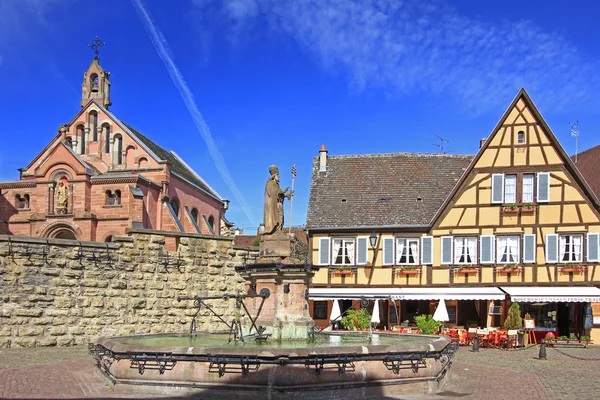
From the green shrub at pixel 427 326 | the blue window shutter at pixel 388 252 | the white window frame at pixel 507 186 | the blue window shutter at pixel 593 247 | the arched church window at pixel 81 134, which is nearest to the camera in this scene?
the green shrub at pixel 427 326

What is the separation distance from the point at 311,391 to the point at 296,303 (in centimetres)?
348

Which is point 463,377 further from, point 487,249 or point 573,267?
point 573,267

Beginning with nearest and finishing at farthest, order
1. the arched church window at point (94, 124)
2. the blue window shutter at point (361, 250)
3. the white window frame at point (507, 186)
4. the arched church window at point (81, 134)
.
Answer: the white window frame at point (507, 186) → the blue window shutter at point (361, 250) → the arched church window at point (81, 134) → the arched church window at point (94, 124)

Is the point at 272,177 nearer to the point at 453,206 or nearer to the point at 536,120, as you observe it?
the point at 453,206

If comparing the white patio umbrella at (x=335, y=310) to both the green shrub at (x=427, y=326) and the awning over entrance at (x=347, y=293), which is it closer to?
the awning over entrance at (x=347, y=293)

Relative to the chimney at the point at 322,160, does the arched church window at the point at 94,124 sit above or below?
above

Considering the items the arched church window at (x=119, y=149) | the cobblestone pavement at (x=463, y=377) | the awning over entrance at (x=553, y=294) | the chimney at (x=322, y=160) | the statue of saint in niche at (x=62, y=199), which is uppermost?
the arched church window at (x=119, y=149)

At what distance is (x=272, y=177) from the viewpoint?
14.0m

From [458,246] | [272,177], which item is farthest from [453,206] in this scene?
[272,177]

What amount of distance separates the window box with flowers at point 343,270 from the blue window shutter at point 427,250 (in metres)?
3.08

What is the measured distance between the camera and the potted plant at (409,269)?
2844 centimetres

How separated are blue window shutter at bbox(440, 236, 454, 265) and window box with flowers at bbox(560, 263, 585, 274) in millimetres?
4455

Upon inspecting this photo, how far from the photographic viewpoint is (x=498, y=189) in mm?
28344

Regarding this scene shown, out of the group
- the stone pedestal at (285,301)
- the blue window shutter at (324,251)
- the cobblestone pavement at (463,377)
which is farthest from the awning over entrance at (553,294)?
the stone pedestal at (285,301)
